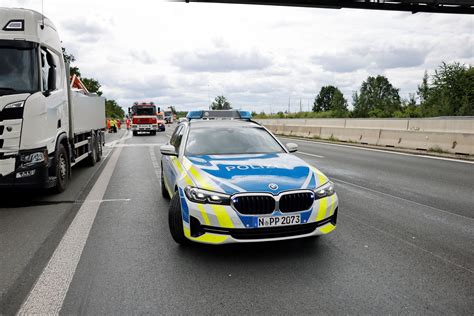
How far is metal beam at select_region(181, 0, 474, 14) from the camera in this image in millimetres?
16125

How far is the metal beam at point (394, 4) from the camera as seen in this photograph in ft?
52.9

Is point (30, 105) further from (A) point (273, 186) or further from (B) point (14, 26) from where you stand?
(A) point (273, 186)

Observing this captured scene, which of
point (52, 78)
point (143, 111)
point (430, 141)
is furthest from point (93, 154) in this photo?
point (143, 111)

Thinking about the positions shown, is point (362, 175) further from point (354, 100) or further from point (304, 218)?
point (354, 100)

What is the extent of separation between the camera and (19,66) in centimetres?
713

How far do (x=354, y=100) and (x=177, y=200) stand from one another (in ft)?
401

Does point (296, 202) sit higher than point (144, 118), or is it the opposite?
point (296, 202)

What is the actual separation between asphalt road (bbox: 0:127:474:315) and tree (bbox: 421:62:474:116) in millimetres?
54289

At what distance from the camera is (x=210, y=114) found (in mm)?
8406

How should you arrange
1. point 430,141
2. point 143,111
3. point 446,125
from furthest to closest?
point 143,111 < point 446,125 < point 430,141

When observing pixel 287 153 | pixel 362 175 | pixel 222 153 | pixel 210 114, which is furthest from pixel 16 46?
pixel 362 175

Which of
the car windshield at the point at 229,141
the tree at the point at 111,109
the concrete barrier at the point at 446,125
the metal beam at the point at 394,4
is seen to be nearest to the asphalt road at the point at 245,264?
the car windshield at the point at 229,141

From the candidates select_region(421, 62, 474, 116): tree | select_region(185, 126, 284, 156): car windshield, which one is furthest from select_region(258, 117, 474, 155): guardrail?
select_region(421, 62, 474, 116): tree

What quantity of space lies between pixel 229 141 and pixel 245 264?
2.29 m
